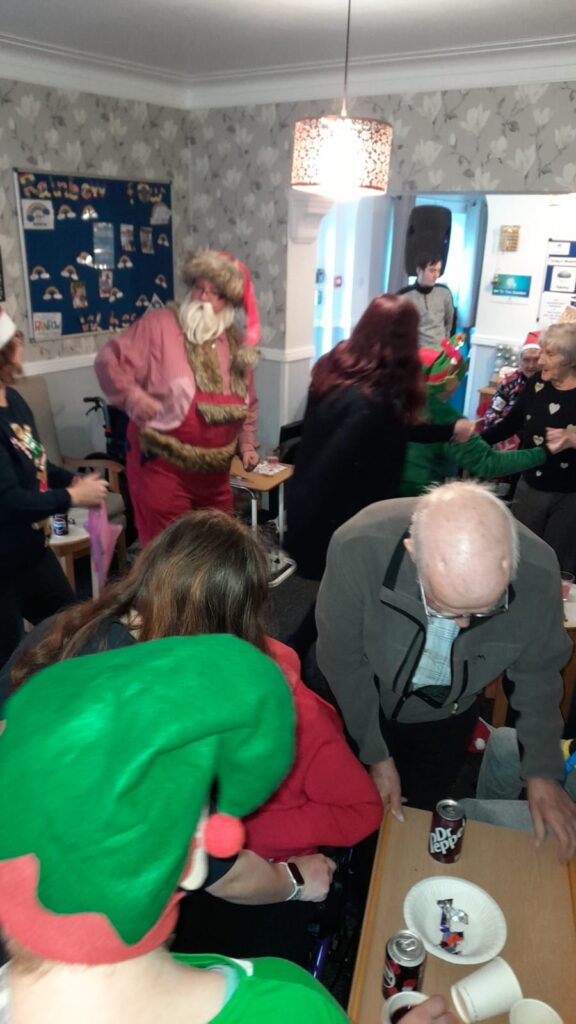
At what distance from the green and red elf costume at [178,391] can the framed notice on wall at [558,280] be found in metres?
4.14

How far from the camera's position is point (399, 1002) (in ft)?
3.49

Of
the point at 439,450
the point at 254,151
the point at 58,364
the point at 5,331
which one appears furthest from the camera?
the point at 254,151

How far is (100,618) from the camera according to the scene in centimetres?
127

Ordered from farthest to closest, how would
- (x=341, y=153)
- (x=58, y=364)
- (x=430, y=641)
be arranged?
(x=58, y=364) → (x=341, y=153) → (x=430, y=641)

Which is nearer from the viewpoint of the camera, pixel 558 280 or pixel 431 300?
pixel 431 300

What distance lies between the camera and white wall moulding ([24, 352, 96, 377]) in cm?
420

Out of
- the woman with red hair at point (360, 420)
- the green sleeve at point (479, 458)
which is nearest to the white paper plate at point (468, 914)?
the woman with red hair at point (360, 420)

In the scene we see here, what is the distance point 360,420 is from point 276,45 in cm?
283

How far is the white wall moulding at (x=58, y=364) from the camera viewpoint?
420 cm

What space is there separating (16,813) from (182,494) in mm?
2324

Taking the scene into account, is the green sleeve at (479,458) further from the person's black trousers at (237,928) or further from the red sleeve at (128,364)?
the person's black trousers at (237,928)

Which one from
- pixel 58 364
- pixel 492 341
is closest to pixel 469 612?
pixel 58 364

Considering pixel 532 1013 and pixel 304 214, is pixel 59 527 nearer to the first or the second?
pixel 532 1013

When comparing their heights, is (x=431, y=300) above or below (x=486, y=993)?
above
